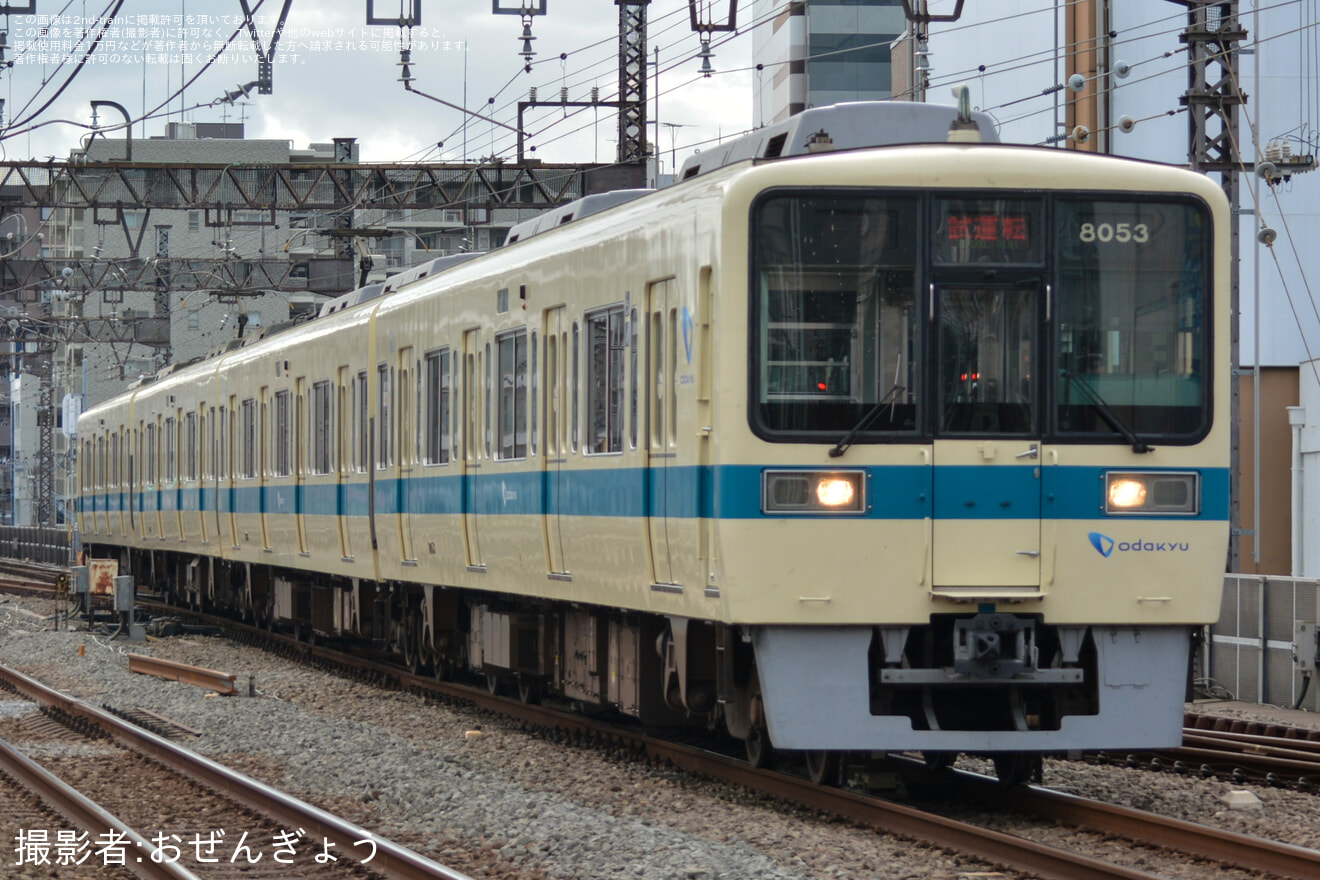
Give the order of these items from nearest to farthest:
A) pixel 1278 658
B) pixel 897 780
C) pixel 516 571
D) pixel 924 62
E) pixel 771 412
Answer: pixel 771 412 → pixel 897 780 → pixel 516 571 → pixel 1278 658 → pixel 924 62

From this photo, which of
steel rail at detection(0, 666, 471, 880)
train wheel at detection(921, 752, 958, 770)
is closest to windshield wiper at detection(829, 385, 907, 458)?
train wheel at detection(921, 752, 958, 770)

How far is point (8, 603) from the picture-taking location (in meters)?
32.9

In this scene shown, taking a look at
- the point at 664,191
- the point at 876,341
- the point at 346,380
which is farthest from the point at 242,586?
the point at 876,341

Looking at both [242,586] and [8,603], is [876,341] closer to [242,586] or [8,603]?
[242,586]

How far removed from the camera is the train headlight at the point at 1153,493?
30.0 ft

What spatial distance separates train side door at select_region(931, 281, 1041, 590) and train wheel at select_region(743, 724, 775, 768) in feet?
4.81

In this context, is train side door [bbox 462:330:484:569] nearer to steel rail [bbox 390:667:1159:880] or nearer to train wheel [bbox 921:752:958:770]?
steel rail [bbox 390:667:1159:880]

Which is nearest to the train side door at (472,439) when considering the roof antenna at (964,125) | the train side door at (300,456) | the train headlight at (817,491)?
the roof antenna at (964,125)

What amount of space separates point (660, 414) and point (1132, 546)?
95.1 inches

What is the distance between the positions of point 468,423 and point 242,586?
11.4 meters

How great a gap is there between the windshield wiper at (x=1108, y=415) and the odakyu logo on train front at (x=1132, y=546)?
0.42 meters

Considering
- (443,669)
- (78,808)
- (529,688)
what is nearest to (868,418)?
(78,808)

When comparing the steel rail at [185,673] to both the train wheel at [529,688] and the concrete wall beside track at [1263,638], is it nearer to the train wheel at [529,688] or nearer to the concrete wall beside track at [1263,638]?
the train wheel at [529,688]

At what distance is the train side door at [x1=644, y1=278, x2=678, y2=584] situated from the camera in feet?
32.4
